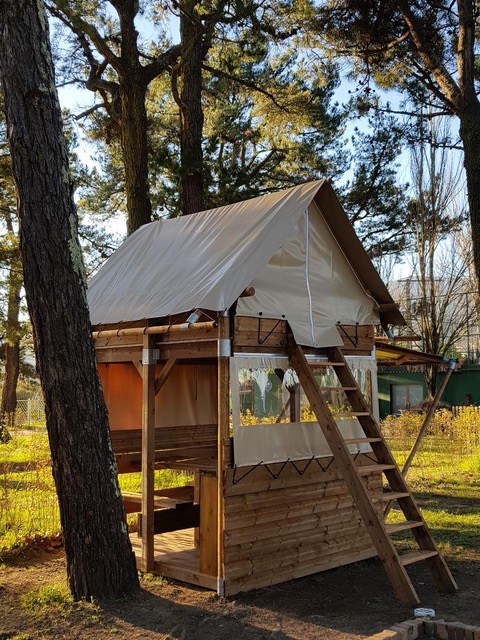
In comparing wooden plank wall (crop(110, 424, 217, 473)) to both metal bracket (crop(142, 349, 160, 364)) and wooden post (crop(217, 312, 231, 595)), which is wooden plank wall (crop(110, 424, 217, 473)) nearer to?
metal bracket (crop(142, 349, 160, 364))

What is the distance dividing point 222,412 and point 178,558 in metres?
2.00

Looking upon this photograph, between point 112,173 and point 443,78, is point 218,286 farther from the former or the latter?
point 112,173

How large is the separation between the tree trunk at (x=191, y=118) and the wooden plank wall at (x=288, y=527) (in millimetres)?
7055

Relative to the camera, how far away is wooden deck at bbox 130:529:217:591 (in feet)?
20.4

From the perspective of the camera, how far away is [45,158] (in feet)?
18.7

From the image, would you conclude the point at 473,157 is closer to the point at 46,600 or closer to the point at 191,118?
the point at 191,118

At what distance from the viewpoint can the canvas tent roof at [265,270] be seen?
6500mm

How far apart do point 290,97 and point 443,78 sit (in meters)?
3.11

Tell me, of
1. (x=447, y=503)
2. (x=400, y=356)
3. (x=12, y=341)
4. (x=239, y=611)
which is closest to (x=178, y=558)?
(x=239, y=611)

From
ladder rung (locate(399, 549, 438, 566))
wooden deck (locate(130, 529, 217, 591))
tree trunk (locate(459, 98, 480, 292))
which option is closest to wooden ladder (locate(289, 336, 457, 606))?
ladder rung (locate(399, 549, 438, 566))

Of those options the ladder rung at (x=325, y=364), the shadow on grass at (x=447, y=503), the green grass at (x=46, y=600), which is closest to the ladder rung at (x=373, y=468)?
the ladder rung at (x=325, y=364)

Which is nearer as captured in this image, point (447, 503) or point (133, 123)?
point (447, 503)

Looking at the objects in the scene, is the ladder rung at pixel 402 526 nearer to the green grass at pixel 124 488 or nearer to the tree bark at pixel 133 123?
the green grass at pixel 124 488

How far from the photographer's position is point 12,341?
61.3 feet
